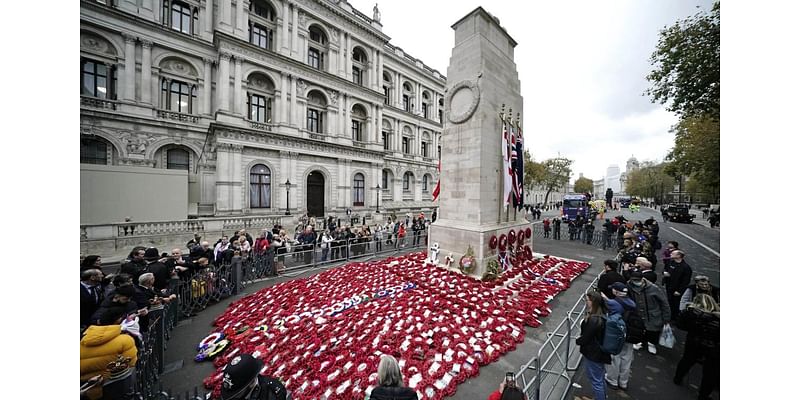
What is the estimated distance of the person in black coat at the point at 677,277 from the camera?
5598 mm

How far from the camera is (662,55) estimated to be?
1180cm

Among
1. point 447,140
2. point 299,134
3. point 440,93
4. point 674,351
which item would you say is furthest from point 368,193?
point 674,351

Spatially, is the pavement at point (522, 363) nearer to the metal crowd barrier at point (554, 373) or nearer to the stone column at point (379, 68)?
the metal crowd barrier at point (554, 373)

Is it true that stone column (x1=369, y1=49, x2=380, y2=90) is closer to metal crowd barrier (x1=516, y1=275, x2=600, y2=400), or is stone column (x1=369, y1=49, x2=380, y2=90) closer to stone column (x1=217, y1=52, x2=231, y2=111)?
stone column (x1=217, y1=52, x2=231, y2=111)

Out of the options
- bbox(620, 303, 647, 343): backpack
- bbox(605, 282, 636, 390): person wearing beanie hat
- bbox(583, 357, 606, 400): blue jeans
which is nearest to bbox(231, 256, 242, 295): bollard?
bbox(583, 357, 606, 400): blue jeans

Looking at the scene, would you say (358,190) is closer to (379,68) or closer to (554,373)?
(379,68)

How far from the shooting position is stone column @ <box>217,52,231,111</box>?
61.1 feet

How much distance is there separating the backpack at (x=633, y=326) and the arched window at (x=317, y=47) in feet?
90.6

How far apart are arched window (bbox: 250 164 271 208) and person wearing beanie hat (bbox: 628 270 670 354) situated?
73.7 feet

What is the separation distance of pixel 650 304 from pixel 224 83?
25287mm

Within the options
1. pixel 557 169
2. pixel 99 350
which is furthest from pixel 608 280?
pixel 557 169

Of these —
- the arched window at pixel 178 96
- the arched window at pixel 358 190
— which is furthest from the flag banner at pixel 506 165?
the arched window at pixel 178 96

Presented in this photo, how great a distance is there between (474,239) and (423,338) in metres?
4.17

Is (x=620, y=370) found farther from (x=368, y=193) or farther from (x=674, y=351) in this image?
(x=368, y=193)
